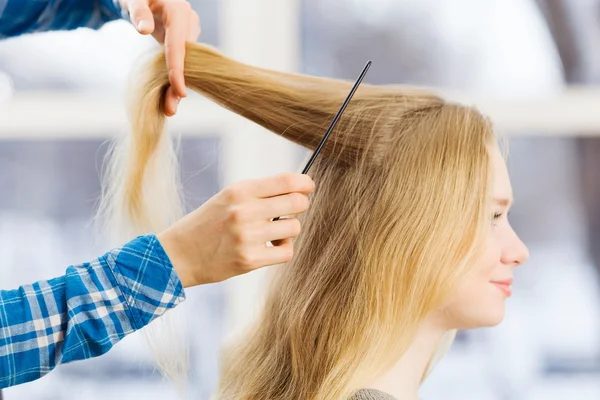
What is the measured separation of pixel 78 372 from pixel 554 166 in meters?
1.20

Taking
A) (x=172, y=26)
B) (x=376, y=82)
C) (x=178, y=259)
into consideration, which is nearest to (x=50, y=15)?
(x=172, y=26)

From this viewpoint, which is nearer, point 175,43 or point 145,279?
point 145,279

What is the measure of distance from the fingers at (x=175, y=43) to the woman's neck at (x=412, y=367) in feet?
1.50

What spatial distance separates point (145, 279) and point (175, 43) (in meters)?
0.33

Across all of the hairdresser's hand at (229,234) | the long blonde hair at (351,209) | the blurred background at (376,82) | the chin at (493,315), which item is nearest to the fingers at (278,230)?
the hairdresser's hand at (229,234)

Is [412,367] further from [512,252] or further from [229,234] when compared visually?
[229,234]

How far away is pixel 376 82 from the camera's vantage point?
178 cm

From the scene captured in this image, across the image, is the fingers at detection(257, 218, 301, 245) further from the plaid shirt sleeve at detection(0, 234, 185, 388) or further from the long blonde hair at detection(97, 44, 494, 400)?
the long blonde hair at detection(97, 44, 494, 400)

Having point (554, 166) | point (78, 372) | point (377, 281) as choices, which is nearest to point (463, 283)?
point (377, 281)

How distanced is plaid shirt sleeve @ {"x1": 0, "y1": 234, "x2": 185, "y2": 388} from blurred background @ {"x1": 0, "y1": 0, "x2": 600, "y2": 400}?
3.22 ft

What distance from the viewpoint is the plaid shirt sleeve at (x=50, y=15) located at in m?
1.05

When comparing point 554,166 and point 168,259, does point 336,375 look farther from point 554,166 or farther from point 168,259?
point 554,166

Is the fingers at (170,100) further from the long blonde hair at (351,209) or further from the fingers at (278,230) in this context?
the fingers at (278,230)

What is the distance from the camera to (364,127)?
1009 millimetres
